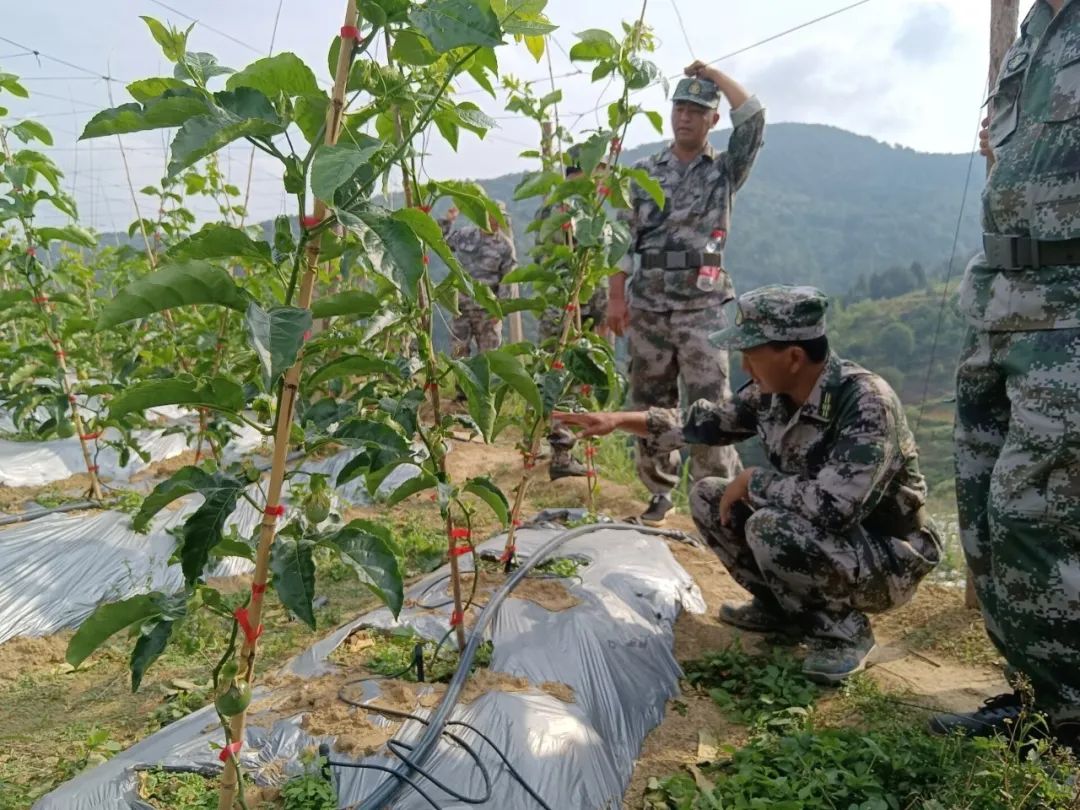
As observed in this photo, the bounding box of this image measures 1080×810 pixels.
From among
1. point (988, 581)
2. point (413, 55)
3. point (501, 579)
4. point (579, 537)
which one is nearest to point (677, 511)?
point (579, 537)

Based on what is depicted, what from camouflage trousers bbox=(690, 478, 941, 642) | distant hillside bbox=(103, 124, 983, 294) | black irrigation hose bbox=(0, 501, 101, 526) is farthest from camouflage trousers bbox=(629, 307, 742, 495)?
distant hillside bbox=(103, 124, 983, 294)

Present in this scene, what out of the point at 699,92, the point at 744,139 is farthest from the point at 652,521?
the point at 699,92

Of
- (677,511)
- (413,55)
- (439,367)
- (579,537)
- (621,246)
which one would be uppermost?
(413,55)

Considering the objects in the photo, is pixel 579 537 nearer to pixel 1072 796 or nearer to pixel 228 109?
pixel 1072 796

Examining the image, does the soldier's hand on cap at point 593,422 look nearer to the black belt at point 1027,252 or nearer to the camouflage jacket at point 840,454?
the camouflage jacket at point 840,454

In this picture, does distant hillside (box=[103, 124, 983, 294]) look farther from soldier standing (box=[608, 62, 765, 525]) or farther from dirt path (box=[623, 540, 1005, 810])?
dirt path (box=[623, 540, 1005, 810])

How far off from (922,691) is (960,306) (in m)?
1.23

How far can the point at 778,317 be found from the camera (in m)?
2.43

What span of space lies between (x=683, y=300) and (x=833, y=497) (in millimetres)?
1704

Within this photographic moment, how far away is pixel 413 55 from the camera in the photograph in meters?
1.24

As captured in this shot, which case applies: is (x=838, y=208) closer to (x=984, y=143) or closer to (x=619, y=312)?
(x=619, y=312)

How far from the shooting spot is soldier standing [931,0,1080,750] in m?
1.84

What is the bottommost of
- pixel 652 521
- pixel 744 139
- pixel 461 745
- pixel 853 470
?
pixel 652 521

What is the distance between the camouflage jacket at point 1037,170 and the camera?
1.85 meters
